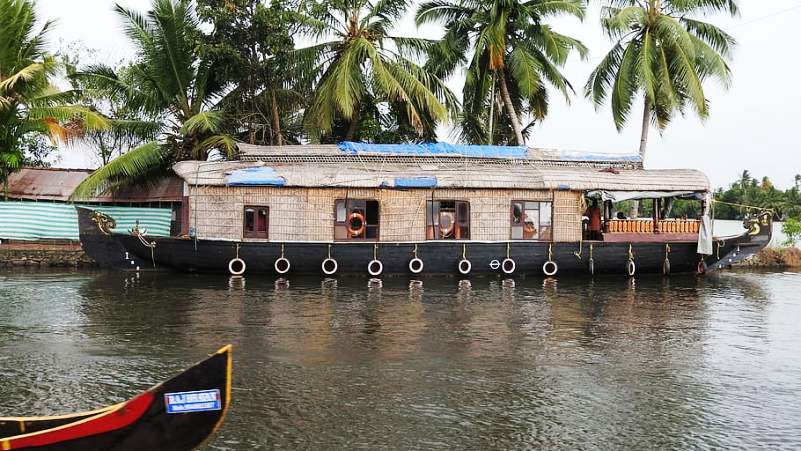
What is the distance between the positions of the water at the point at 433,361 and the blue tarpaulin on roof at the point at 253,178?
8.97 feet

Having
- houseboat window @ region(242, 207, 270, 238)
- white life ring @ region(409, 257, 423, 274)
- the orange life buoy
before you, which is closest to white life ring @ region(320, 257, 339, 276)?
the orange life buoy

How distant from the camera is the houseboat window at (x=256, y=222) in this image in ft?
50.7

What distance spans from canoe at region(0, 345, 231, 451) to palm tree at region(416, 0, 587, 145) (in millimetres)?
16739

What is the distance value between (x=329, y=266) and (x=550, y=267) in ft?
16.6

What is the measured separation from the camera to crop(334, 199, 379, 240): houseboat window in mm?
15727

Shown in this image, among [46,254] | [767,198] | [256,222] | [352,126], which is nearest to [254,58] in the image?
[352,126]

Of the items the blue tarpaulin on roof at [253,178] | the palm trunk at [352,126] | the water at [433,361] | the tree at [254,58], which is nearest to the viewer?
the water at [433,361]

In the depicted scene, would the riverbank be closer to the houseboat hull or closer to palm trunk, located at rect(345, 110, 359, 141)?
the houseboat hull

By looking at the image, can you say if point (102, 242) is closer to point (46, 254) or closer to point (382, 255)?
point (46, 254)

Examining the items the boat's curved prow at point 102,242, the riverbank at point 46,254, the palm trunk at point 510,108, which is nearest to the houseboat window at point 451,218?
the palm trunk at point 510,108

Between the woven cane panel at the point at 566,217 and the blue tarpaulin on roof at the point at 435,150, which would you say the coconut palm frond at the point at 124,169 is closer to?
the blue tarpaulin on roof at the point at 435,150

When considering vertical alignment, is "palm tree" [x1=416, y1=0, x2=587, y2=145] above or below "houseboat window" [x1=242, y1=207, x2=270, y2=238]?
above

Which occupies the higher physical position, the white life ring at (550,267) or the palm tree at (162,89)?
the palm tree at (162,89)

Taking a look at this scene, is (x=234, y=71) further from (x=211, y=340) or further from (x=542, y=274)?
(x=211, y=340)
